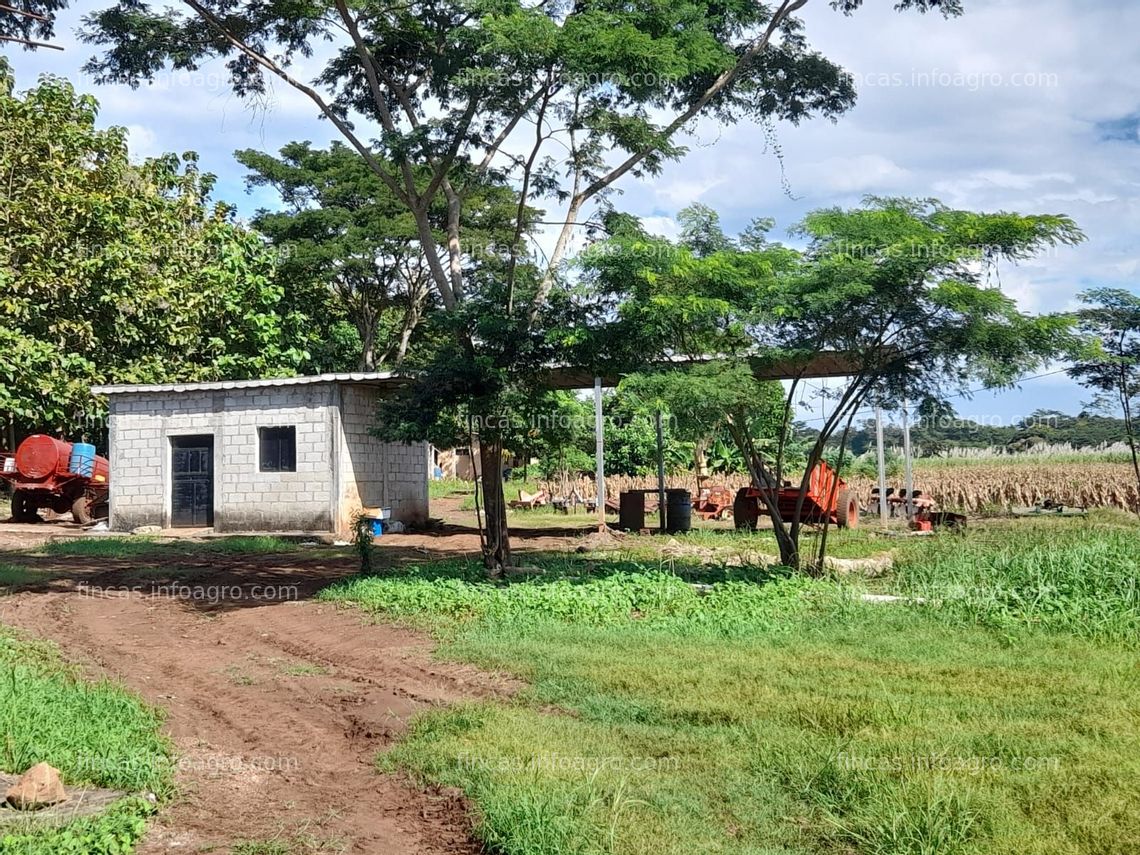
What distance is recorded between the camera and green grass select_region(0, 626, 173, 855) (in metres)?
4.87

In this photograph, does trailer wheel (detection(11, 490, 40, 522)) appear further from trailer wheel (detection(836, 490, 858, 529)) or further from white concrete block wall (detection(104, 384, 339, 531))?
trailer wheel (detection(836, 490, 858, 529))

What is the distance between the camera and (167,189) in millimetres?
31281

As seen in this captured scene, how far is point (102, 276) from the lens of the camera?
27.2 metres

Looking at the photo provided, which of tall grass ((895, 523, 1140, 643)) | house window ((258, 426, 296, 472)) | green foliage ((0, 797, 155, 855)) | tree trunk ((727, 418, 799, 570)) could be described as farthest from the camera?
house window ((258, 426, 296, 472))

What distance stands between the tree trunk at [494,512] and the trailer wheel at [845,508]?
10.4 metres

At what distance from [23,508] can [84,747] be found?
22.5 m

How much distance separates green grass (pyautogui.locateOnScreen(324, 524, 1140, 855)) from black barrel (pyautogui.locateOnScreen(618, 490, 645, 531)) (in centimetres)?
1107

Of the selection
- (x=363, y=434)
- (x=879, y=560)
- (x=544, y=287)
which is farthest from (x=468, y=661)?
(x=363, y=434)

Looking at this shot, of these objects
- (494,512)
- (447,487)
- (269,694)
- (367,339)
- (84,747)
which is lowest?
(269,694)

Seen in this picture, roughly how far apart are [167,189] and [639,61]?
2421cm

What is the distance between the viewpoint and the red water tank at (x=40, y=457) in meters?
24.4

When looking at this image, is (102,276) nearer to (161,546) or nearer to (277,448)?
(277,448)

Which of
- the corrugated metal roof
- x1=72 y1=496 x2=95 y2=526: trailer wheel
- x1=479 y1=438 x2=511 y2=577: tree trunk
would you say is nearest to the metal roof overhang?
the corrugated metal roof

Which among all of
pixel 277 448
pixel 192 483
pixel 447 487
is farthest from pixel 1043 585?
pixel 447 487
